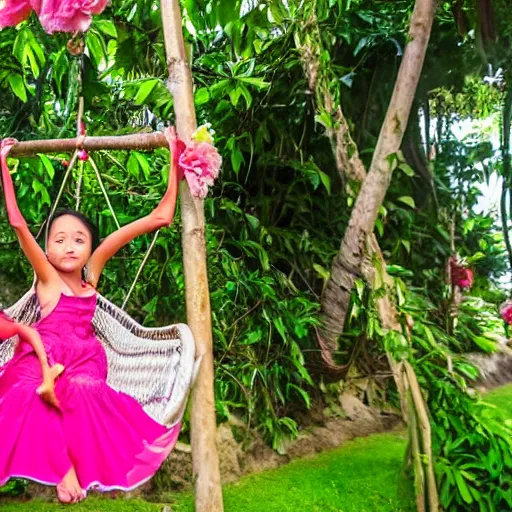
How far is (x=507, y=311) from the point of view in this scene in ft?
5.17

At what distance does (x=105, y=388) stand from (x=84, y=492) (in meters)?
0.15

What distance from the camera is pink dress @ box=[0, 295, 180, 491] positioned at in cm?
88

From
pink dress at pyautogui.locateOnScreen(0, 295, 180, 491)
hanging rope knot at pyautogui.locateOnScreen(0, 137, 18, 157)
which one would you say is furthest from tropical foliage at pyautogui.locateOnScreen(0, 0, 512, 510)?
pink dress at pyautogui.locateOnScreen(0, 295, 180, 491)

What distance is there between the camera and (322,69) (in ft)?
Result: 4.51

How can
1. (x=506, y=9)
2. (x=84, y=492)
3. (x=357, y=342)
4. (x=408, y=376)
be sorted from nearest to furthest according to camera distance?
(x=84, y=492)
(x=408, y=376)
(x=506, y=9)
(x=357, y=342)

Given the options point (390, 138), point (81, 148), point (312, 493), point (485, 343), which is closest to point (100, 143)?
point (81, 148)

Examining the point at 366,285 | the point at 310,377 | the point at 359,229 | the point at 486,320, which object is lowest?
the point at 310,377

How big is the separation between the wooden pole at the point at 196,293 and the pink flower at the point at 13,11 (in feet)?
0.72

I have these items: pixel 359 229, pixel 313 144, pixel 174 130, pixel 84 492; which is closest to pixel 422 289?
pixel 359 229

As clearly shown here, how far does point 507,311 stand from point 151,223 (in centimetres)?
99

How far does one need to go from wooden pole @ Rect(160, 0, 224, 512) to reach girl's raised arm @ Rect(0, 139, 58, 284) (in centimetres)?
21

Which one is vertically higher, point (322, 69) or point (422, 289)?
point (322, 69)

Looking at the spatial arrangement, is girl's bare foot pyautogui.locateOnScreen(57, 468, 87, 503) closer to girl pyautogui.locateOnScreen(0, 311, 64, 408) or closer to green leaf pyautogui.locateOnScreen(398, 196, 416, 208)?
girl pyautogui.locateOnScreen(0, 311, 64, 408)

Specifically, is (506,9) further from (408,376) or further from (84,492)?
(84,492)
